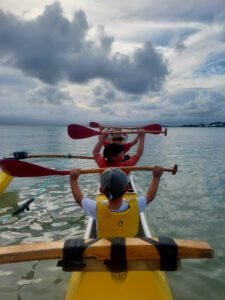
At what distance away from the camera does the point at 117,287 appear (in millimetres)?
3248

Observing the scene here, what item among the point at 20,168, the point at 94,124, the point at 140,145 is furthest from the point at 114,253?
the point at 94,124

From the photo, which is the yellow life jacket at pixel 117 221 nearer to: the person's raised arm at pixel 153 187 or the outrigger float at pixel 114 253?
the person's raised arm at pixel 153 187

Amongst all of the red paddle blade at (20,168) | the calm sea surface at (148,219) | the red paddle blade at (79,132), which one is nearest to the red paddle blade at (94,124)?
the red paddle blade at (79,132)

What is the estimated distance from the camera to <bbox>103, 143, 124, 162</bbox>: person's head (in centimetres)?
671

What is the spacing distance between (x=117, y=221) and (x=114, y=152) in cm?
308

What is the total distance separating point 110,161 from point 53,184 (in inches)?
306

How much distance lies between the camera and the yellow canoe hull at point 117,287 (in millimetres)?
3240

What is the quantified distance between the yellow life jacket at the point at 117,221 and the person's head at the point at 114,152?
289cm

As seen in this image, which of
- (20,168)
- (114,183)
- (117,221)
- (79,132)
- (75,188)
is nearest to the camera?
(114,183)

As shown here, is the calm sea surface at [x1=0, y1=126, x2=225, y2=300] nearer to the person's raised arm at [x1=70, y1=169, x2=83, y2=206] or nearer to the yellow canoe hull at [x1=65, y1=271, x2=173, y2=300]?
the person's raised arm at [x1=70, y1=169, x2=83, y2=206]

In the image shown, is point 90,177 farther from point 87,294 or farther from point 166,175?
point 87,294

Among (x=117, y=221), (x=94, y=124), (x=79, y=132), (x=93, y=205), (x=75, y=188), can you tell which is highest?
(x=94, y=124)

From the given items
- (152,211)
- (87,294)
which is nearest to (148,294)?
(87,294)

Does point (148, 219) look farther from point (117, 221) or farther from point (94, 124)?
point (117, 221)
